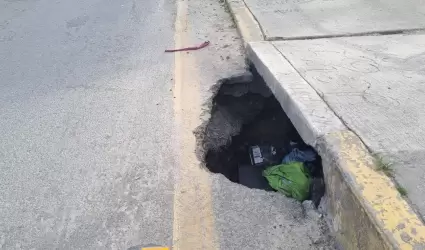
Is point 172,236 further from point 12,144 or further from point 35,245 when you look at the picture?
point 12,144

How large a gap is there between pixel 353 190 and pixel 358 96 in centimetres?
145

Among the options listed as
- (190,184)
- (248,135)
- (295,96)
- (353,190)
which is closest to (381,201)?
(353,190)

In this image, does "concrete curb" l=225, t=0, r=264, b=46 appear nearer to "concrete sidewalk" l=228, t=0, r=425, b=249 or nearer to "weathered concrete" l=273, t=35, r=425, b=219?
"concrete sidewalk" l=228, t=0, r=425, b=249

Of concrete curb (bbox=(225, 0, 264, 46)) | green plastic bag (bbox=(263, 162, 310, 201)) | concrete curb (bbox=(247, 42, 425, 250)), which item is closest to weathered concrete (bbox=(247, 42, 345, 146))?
concrete curb (bbox=(247, 42, 425, 250))

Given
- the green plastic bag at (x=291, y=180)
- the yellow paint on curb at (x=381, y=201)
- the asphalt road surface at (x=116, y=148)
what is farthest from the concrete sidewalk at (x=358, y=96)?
the asphalt road surface at (x=116, y=148)

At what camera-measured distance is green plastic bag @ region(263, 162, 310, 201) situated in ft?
10.4

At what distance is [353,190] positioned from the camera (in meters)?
2.44

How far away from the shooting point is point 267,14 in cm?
647

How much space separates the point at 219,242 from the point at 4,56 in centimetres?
436

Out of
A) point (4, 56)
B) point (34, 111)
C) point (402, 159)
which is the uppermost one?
point (402, 159)

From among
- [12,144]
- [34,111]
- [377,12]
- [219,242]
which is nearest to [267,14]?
[377,12]

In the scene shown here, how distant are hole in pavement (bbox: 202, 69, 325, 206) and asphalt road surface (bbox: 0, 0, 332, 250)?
9.9 inches

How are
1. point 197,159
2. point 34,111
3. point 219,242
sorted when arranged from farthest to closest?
point 34,111 → point 197,159 → point 219,242

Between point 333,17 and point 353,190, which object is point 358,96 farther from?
point 333,17
